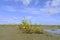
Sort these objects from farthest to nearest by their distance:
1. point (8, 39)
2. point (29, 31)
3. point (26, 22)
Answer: point (26, 22), point (29, 31), point (8, 39)

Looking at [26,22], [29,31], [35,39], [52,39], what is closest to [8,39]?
[35,39]

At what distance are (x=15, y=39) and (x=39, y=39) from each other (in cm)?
108

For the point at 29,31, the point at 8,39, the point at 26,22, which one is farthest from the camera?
the point at 26,22

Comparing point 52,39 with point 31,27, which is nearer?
point 52,39

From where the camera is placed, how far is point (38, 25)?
1116cm

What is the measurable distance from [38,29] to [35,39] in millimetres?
2795

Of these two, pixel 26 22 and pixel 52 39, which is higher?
pixel 26 22

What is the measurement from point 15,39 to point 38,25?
395 centimetres

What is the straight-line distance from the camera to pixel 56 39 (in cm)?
761

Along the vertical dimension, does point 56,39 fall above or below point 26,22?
below

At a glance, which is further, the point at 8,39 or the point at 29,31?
the point at 29,31

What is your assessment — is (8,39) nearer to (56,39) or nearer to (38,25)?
(56,39)

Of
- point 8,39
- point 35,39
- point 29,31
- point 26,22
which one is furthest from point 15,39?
point 26,22

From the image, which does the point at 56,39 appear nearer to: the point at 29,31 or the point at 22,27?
the point at 29,31
